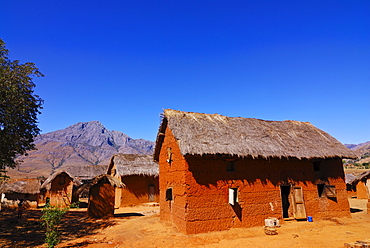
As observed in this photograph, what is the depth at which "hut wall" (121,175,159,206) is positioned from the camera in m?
23.2

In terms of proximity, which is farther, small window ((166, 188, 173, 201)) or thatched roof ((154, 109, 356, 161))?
small window ((166, 188, 173, 201))

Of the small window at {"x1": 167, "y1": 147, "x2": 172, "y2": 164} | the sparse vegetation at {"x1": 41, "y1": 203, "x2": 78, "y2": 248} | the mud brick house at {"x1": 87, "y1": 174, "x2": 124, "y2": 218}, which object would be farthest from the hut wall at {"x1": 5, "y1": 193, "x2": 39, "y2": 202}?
the small window at {"x1": 167, "y1": 147, "x2": 172, "y2": 164}

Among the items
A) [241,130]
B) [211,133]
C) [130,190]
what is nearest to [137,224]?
[211,133]

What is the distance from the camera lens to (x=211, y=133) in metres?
13.0

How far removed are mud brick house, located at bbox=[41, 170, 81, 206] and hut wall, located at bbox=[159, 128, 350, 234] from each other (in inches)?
579

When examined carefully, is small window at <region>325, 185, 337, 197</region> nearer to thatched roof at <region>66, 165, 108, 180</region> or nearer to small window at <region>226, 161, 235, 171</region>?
small window at <region>226, 161, 235, 171</region>

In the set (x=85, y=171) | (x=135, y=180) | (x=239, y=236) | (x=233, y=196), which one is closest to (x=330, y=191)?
(x=233, y=196)

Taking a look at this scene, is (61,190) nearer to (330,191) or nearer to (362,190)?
(330,191)

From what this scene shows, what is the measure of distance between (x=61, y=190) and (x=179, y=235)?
60.5 feet

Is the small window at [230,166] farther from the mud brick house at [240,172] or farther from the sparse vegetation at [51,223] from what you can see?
the sparse vegetation at [51,223]

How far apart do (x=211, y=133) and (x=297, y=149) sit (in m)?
5.53

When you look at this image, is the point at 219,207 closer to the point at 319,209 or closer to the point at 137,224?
the point at 137,224

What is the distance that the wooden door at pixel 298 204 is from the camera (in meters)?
12.9

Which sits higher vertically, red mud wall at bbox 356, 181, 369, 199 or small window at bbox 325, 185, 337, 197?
small window at bbox 325, 185, 337, 197
